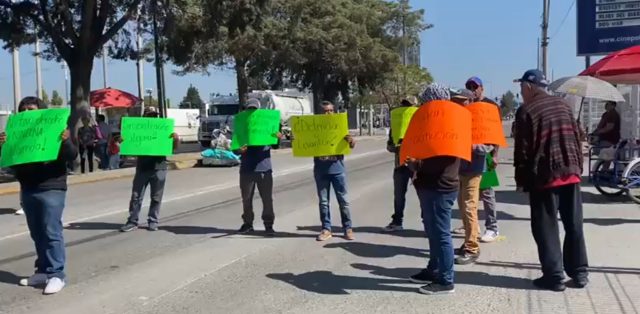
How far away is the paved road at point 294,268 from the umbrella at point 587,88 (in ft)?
6.24

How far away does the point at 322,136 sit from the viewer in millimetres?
8727

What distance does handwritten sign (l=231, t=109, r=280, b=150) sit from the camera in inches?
356

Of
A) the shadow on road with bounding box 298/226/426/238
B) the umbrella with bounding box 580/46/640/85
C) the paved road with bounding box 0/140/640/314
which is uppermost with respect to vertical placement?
the umbrella with bounding box 580/46/640/85

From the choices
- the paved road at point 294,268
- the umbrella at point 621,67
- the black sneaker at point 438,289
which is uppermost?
the umbrella at point 621,67

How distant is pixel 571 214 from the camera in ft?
20.1

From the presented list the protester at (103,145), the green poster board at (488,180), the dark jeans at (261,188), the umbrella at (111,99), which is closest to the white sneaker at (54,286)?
the dark jeans at (261,188)

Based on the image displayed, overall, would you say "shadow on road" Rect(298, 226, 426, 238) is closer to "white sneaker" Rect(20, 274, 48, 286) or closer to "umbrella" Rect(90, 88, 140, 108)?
"white sneaker" Rect(20, 274, 48, 286)

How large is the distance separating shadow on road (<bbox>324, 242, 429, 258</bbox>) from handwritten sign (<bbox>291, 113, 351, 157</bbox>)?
3.86ft

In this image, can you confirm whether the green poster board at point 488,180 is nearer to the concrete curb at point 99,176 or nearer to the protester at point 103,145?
the concrete curb at point 99,176

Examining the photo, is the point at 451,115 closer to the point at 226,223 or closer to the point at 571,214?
the point at 571,214

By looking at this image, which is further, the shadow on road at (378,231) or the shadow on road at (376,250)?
the shadow on road at (378,231)

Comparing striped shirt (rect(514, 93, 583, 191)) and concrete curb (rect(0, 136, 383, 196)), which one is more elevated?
striped shirt (rect(514, 93, 583, 191))

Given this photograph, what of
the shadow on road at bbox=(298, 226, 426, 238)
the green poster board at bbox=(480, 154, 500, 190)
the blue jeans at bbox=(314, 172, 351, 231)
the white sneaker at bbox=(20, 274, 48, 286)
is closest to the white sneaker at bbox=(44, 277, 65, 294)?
the white sneaker at bbox=(20, 274, 48, 286)

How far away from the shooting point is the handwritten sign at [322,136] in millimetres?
8641
